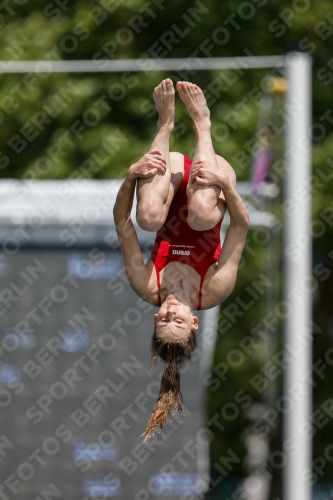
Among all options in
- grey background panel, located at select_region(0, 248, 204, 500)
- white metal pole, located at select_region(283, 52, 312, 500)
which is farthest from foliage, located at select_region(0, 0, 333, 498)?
white metal pole, located at select_region(283, 52, 312, 500)

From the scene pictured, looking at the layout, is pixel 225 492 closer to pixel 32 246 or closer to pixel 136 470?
pixel 136 470

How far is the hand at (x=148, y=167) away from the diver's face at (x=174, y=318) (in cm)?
57

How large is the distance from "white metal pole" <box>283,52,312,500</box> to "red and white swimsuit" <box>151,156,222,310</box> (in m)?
1.75

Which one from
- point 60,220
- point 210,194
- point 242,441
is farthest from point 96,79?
point 210,194

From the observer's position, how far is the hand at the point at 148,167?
13.4 ft

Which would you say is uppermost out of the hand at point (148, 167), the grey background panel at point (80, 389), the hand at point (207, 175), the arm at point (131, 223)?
the hand at point (207, 175)

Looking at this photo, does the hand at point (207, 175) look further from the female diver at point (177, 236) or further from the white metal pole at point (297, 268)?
the white metal pole at point (297, 268)

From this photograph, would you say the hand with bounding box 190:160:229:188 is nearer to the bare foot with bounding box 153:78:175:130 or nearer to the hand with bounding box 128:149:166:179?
the hand with bounding box 128:149:166:179

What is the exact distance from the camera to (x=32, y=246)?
737 centimetres

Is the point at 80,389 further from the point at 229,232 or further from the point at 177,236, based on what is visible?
the point at 229,232

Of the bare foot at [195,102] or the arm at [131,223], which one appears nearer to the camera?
the arm at [131,223]

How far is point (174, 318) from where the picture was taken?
4.04 meters

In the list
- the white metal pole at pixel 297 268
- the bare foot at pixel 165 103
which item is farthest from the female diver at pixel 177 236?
the white metal pole at pixel 297 268

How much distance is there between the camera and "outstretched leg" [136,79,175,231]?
405 cm
